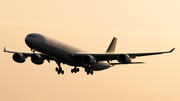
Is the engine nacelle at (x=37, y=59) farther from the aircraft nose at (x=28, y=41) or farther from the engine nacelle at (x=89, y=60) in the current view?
the engine nacelle at (x=89, y=60)

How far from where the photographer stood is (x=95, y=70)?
242 feet

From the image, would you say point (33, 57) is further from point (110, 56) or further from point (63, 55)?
point (110, 56)

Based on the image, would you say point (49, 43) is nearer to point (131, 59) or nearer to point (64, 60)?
point (64, 60)

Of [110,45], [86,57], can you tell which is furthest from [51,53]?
[110,45]

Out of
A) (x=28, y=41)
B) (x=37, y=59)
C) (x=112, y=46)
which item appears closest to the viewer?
(x=28, y=41)

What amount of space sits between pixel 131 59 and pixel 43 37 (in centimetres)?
1656

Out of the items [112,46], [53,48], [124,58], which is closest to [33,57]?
[53,48]

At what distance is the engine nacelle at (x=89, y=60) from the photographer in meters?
63.7

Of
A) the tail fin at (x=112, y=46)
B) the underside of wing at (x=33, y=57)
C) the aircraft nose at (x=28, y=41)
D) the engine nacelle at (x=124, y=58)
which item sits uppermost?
the tail fin at (x=112, y=46)

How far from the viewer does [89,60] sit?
63.7 meters

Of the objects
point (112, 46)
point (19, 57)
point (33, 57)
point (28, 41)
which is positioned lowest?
point (33, 57)

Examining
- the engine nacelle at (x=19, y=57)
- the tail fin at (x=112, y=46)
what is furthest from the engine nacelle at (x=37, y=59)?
the tail fin at (x=112, y=46)

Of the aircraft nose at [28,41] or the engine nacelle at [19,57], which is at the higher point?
the aircraft nose at [28,41]

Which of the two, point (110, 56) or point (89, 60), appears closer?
point (89, 60)
